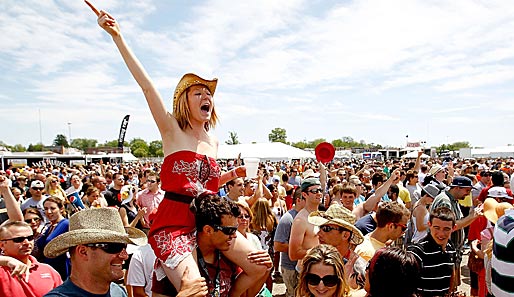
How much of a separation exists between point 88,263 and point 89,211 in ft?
1.09

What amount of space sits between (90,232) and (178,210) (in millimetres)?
463

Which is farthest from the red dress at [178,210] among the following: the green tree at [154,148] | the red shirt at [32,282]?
the green tree at [154,148]

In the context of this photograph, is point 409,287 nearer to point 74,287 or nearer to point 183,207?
point 183,207

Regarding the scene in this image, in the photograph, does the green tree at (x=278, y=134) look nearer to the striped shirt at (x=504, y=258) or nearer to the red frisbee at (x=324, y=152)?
the red frisbee at (x=324, y=152)

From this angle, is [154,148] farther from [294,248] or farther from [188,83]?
[188,83]

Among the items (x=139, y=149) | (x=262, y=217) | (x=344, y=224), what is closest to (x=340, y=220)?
(x=344, y=224)

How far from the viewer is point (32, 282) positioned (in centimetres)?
318

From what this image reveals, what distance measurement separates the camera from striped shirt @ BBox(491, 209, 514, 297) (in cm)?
290

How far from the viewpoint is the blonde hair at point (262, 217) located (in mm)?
6238

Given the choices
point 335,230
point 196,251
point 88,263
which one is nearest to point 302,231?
point 335,230

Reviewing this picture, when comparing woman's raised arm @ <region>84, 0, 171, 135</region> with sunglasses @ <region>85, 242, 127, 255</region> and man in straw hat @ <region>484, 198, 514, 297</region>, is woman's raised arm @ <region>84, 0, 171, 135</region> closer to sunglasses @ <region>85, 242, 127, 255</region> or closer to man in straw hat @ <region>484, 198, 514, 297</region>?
sunglasses @ <region>85, 242, 127, 255</region>

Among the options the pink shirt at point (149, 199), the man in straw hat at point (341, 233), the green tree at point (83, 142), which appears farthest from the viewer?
the green tree at point (83, 142)

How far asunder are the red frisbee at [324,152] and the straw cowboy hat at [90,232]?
556 centimetres

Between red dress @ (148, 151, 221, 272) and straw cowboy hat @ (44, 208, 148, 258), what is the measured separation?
0.67 ft
